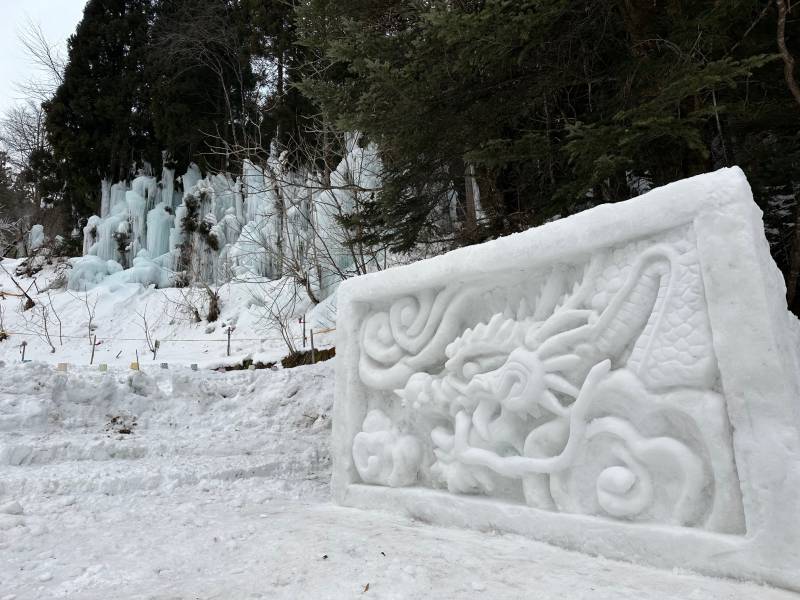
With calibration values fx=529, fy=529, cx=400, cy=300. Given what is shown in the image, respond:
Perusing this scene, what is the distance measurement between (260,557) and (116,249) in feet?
57.4

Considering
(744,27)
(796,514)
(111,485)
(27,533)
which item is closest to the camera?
(796,514)

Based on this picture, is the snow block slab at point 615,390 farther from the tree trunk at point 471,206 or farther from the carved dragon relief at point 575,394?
the tree trunk at point 471,206

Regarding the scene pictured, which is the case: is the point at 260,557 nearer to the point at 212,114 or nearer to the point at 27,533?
the point at 27,533

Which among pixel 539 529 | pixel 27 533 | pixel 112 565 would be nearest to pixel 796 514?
pixel 539 529

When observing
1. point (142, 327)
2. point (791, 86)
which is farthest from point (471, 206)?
point (142, 327)

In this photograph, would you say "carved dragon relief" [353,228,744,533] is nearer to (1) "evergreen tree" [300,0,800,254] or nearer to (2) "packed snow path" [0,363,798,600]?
(2) "packed snow path" [0,363,798,600]

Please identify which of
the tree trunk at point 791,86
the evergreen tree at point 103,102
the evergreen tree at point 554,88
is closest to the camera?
the tree trunk at point 791,86

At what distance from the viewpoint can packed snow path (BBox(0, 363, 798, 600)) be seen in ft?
4.31

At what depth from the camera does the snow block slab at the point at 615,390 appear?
1.31 m

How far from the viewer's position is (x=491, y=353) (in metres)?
1.85

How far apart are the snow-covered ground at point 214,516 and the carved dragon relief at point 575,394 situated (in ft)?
0.60

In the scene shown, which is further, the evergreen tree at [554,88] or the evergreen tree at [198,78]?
the evergreen tree at [198,78]

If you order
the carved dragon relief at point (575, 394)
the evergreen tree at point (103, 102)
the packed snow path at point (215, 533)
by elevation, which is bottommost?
the packed snow path at point (215, 533)

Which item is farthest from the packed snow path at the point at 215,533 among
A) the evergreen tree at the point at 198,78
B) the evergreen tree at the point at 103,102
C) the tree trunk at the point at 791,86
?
the evergreen tree at the point at 103,102
